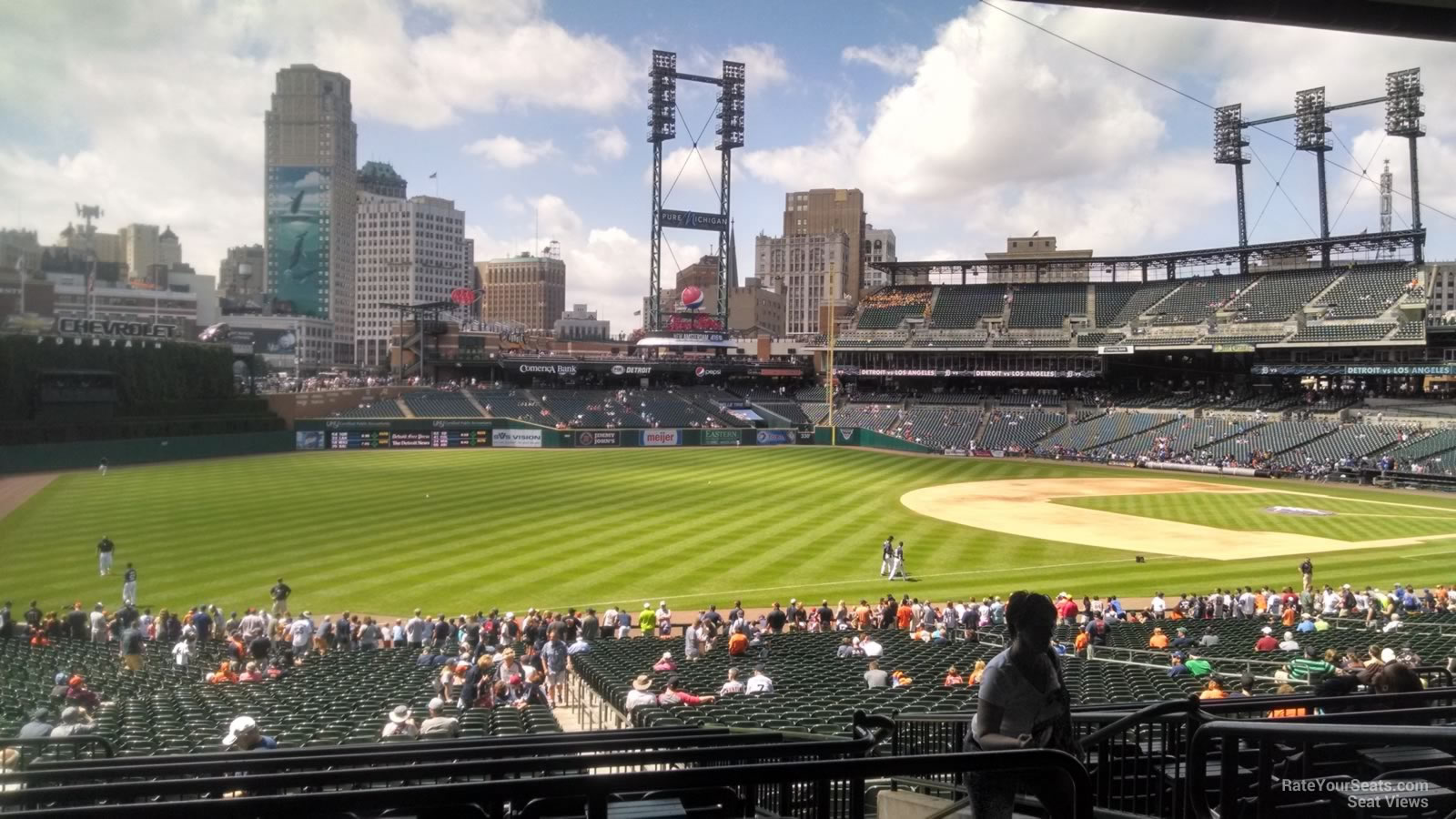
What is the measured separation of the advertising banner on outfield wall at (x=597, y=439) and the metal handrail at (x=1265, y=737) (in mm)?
62836

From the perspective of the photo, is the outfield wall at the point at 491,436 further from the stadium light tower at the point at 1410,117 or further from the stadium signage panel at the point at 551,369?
the stadium light tower at the point at 1410,117

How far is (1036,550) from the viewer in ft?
101

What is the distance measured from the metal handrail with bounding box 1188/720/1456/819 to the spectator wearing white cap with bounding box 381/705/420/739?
7.65 meters

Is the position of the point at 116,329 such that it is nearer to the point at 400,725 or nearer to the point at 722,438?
the point at 722,438

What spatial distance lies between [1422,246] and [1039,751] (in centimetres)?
7522

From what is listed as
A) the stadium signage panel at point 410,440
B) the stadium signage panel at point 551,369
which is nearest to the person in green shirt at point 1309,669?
the stadium signage panel at point 410,440

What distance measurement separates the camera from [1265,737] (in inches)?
104

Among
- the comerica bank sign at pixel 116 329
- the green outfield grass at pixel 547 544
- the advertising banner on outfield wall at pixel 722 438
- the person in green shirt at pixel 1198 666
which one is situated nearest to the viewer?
the person in green shirt at pixel 1198 666

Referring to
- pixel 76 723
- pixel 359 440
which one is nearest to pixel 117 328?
pixel 359 440

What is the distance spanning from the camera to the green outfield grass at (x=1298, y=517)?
34.4 metres

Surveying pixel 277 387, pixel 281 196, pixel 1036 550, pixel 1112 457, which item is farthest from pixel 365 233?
pixel 1036 550

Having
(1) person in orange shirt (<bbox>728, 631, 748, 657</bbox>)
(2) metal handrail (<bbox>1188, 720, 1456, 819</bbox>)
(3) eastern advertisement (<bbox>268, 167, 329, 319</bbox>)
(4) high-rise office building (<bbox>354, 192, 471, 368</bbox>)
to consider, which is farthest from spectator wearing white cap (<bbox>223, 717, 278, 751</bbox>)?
(4) high-rise office building (<bbox>354, 192, 471, 368</bbox>)

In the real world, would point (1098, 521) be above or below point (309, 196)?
below

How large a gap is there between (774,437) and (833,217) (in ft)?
342
